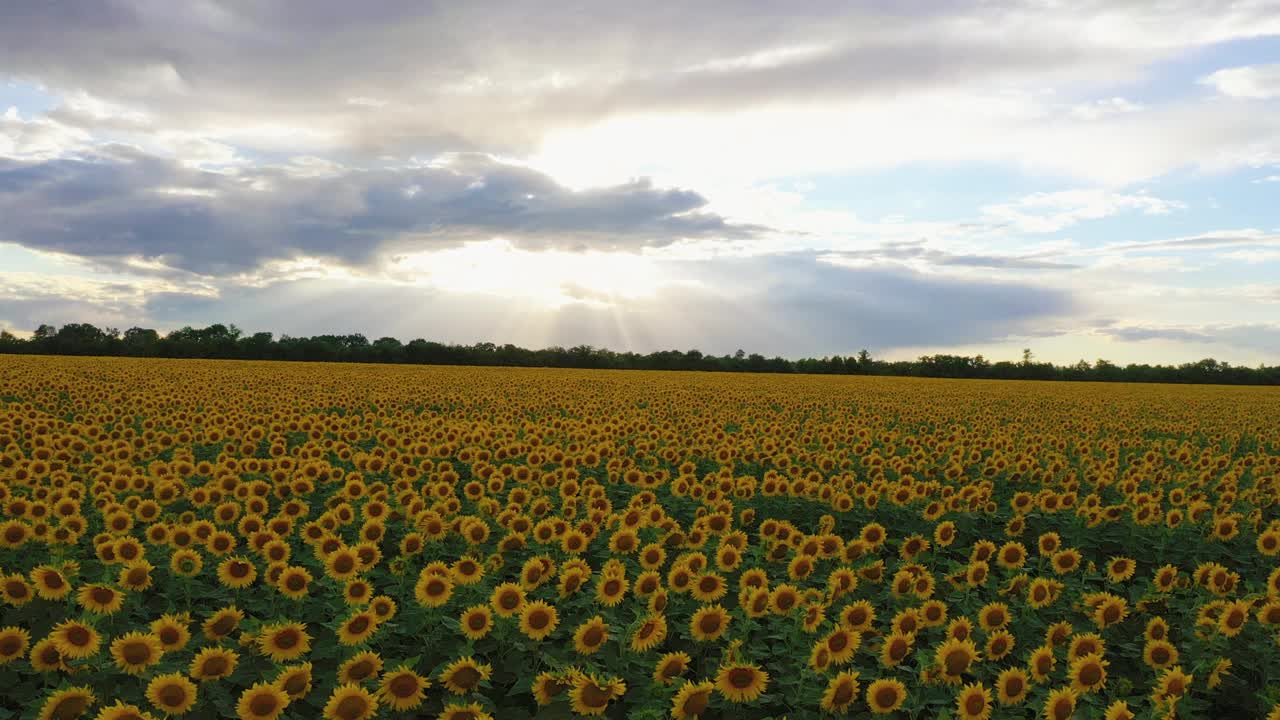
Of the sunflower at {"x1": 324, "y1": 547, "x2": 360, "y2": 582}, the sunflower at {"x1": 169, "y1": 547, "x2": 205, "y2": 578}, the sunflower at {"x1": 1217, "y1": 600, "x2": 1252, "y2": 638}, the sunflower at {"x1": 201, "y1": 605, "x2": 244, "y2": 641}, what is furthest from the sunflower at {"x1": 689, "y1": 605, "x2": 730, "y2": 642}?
the sunflower at {"x1": 169, "y1": 547, "x2": 205, "y2": 578}

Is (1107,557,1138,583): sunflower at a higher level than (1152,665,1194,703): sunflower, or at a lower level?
higher

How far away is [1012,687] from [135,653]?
20.2 feet

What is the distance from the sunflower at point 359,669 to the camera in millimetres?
5422

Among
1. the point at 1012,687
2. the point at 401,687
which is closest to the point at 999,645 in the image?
the point at 1012,687

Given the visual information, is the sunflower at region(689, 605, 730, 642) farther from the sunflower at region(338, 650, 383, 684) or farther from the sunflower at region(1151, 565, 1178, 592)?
the sunflower at region(1151, 565, 1178, 592)

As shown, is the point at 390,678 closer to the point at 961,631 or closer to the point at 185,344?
the point at 961,631

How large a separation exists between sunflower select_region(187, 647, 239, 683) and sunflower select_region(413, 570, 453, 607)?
1440mm

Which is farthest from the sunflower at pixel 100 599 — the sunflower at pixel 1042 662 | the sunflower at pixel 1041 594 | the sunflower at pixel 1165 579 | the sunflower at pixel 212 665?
the sunflower at pixel 1165 579

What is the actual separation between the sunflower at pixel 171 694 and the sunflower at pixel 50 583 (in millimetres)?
2009

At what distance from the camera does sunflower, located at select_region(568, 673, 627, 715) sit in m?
5.20

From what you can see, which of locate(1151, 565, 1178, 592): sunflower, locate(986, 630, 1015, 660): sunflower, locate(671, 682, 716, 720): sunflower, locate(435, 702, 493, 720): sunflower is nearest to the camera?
locate(435, 702, 493, 720): sunflower

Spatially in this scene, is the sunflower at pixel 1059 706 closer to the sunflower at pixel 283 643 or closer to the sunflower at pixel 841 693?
the sunflower at pixel 841 693

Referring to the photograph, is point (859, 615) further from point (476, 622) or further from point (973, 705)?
point (476, 622)

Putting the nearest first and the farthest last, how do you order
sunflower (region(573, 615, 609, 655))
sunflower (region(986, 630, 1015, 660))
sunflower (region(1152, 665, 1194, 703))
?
sunflower (region(1152, 665, 1194, 703)), sunflower (region(573, 615, 609, 655)), sunflower (region(986, 630, 1015, 660))
